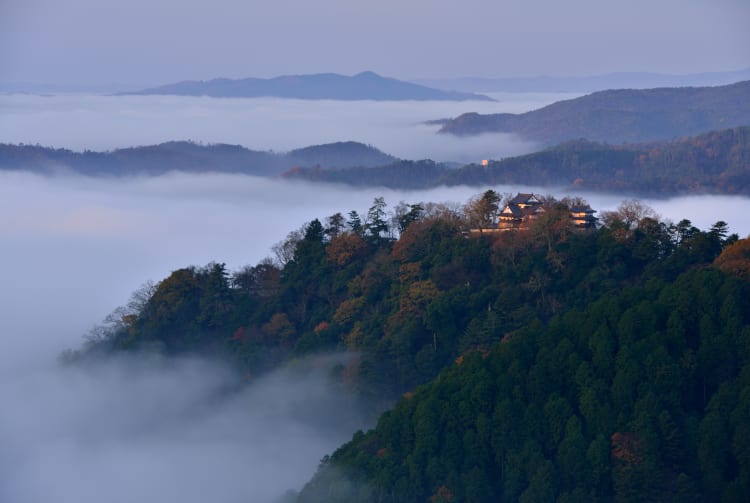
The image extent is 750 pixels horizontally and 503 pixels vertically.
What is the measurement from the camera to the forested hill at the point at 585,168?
114062 millimetres

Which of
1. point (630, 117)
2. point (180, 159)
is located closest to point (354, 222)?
point (180, 159)

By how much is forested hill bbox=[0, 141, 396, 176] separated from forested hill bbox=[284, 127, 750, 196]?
48.1 feet

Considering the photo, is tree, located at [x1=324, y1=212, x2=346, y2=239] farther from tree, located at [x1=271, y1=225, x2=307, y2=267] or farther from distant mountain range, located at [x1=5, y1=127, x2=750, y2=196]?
distant mountain range, located at [x1=5, y1=127, x2=750, y2=196]

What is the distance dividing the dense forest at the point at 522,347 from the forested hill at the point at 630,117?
4771 inches

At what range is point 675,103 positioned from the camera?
171 m

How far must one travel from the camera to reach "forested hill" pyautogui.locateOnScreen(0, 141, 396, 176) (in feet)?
433

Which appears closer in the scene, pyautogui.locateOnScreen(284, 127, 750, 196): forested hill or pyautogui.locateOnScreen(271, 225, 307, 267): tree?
pyautogui.locateOnScreen(271, 225, 307, 267): tree

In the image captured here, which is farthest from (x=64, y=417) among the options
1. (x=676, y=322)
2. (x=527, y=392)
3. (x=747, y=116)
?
(x=747, y=116)

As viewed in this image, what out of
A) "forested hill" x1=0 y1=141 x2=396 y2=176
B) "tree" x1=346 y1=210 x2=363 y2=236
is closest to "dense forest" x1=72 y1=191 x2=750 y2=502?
"tree" x1=346 y1=210 x2=363 y2=236

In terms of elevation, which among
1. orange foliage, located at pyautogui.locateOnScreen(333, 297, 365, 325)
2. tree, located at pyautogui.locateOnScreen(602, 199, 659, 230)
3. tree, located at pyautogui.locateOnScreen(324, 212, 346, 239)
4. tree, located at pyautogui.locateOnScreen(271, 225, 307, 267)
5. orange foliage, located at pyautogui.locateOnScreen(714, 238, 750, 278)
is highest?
tree, located at pyautogui.locateOnScreen(602, 199, 659, 230)

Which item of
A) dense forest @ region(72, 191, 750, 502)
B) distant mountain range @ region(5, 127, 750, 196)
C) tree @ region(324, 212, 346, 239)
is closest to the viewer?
dense forest @ region(72, 191, 750, 502)

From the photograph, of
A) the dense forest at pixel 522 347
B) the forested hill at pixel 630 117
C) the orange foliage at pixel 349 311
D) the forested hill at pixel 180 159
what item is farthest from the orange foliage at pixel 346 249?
the forested hill at pixel 630 117

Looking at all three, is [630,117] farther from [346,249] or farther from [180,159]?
[346,249]

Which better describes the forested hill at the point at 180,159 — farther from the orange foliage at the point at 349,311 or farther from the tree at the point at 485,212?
the orange foliage at the point at 349,311
